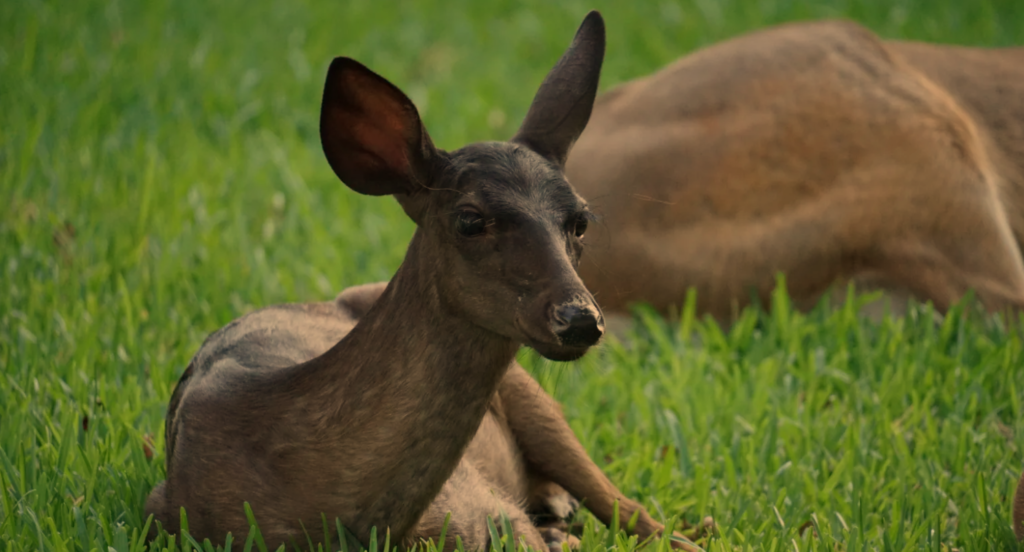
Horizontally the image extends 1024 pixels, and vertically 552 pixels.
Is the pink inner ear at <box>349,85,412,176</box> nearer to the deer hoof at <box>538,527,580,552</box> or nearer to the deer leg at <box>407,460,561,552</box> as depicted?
the deer leg at <box>407,460,561,552</box>

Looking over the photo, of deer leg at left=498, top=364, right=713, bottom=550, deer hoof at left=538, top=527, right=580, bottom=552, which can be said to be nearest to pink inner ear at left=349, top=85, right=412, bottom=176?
deer leg at left=498, top=364, right=713, bottom=550

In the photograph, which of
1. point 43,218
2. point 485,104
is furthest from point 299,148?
point 43,218

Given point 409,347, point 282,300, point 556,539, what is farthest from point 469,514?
point 282,300

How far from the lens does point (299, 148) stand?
23.0 feet

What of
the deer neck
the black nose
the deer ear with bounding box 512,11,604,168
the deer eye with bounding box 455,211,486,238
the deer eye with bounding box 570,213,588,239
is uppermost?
the deer ear with bounding box 512,11,604,168

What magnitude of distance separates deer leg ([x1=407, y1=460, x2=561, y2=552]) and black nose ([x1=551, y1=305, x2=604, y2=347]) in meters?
0.75

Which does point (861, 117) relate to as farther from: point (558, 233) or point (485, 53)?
→ point (485, 53)

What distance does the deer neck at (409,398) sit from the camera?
2730mm

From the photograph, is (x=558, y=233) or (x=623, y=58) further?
(x=623, y=58)

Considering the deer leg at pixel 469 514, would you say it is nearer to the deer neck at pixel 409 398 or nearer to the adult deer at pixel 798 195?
the deer neck at pixel 409 398

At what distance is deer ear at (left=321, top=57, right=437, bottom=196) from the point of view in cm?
268

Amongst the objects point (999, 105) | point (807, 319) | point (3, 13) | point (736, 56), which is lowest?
point (807, 319)

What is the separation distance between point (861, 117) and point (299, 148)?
10.7 feet

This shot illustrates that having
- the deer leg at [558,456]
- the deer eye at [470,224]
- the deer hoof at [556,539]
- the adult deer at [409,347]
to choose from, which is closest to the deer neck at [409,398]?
the adult deer at [409,347]
